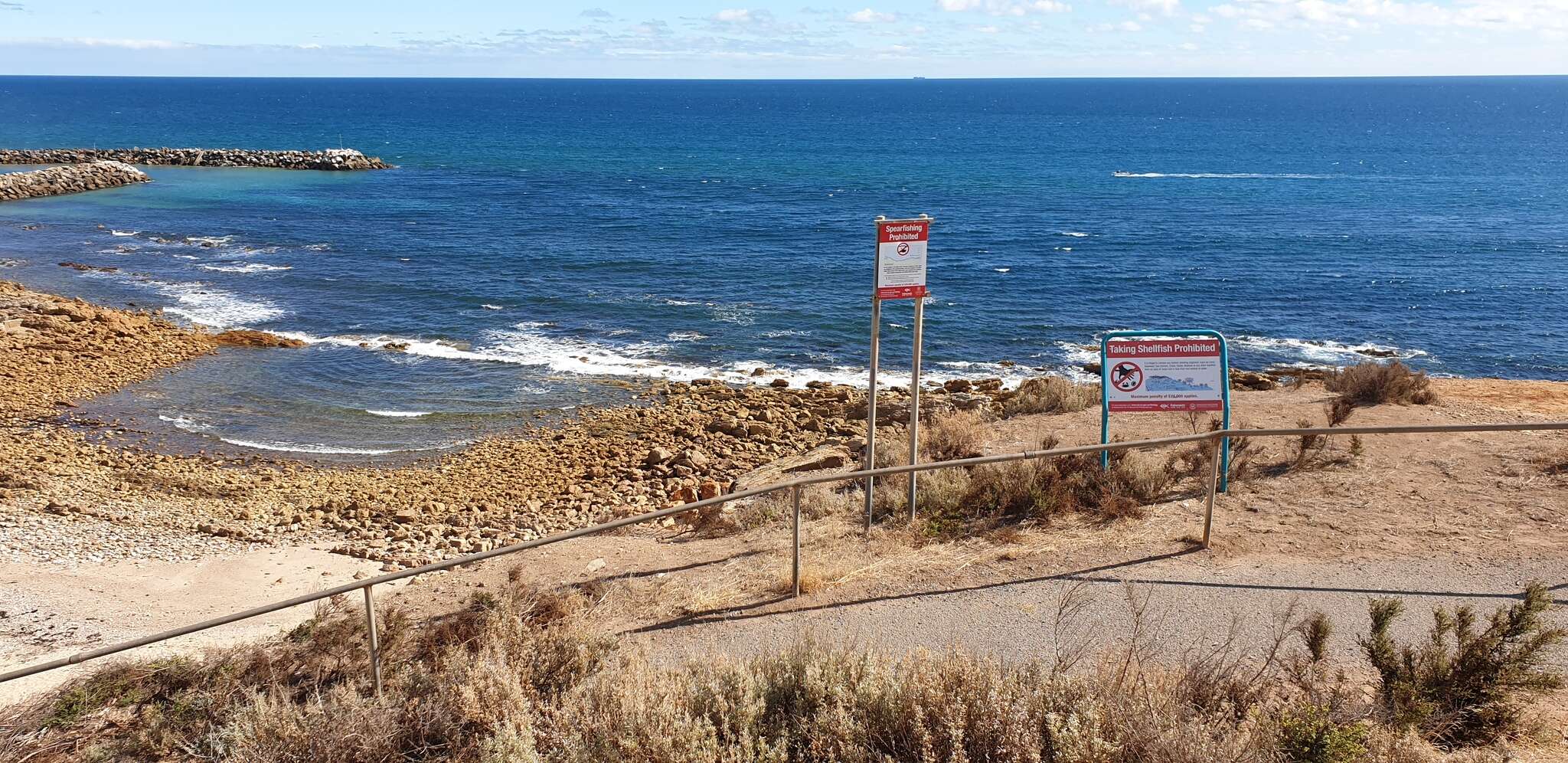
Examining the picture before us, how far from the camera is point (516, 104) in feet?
616

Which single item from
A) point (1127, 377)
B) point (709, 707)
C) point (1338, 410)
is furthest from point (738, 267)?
point (709, 707)

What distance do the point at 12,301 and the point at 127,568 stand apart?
845 inches

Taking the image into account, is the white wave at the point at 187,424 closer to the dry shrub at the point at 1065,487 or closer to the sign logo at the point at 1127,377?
the dry shrub at the point at 1065,487

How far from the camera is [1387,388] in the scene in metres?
16.4

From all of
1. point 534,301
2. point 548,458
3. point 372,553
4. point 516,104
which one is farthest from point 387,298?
point 516,104

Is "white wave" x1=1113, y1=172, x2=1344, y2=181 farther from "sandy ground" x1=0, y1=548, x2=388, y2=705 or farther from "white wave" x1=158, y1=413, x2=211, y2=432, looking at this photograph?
"sandy ground" x1=0, y1=548, x2=388, y2=705

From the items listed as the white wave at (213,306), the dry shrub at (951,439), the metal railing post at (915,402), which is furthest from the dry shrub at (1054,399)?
the white wave at (213,306)

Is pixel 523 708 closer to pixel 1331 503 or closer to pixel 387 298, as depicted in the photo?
pixel 1331 503

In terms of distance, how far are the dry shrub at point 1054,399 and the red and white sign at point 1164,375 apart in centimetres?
722

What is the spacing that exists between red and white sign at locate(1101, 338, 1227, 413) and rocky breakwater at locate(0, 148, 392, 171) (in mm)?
73545

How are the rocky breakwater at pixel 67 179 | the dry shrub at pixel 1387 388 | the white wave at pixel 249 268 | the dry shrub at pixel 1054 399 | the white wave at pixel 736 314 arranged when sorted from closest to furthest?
the dry shrub at pixel 1387 388, the dry shrub at pixel 1054 399, the white wave at pixel 736 314, the white wave at pixel 249 268, the rocky breakwater at pixel 67 179

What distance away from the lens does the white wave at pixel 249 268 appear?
38.2 meters

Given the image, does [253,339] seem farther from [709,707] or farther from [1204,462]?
[709,707]

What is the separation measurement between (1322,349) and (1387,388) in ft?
46.5
